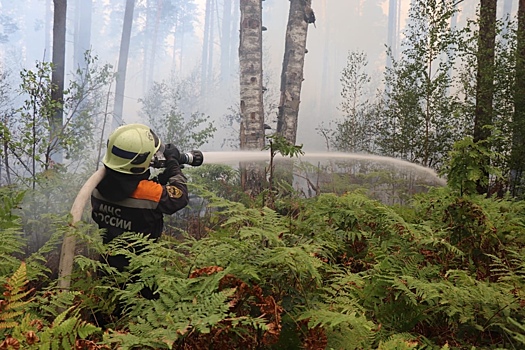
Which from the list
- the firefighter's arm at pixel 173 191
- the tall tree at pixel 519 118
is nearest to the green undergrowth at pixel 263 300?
the firefighter's arm at pixel 173 191

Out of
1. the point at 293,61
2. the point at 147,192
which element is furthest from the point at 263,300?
the point at 293,61

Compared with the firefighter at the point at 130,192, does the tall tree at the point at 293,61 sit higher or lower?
higher

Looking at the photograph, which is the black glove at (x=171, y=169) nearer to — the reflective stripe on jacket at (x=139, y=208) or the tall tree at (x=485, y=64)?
the reflective stripe on jacket at (x=139, y=208)

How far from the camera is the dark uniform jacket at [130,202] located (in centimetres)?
267

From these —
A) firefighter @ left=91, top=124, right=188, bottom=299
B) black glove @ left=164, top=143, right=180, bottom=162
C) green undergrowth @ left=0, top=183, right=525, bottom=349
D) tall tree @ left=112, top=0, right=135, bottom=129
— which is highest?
tall tree @ left=112, top=0, right=135, bottom=129

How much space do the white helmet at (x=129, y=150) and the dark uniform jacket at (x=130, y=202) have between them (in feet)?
0.18

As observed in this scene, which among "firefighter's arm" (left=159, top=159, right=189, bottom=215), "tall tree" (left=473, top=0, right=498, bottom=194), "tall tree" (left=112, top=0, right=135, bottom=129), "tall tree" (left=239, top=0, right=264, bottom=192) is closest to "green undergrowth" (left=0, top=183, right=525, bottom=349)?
"firefighter's arm" (left=159, top=159, right=189, bottom=215)

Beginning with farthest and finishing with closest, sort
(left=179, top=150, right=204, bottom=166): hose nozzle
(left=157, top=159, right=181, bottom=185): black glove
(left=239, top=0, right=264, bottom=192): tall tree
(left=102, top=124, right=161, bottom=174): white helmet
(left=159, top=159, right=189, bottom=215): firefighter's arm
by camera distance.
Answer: (left=239, top=0, right=264, bottom=192): tall tree
(left=179, top=150, right=204, bottom=166): hose nozzle
(left=157, top=159, right=181, bottom=185): black glove
(left=159, top=159, right=189, bottom=215): firefighter's arm
(left=102, top=124, right=161, bottom=174): white helmet

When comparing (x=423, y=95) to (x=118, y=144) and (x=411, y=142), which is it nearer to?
(x=411, y=142)

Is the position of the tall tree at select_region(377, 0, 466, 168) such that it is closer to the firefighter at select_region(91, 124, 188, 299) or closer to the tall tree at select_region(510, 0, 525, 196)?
the tall tree at select_region(510, 0, 525, 196)

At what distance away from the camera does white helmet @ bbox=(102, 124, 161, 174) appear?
262 centimetres

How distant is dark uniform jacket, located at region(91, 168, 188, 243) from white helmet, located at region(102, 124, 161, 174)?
0.18 feet

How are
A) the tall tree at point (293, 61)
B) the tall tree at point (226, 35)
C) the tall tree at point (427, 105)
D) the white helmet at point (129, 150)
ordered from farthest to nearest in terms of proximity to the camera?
the tall tree at point (226, 35), the tall tree at point (293, 61), the tall tree at point (427, 105), the white helmet at point (129, 150)

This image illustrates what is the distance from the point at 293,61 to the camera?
8203 mm
